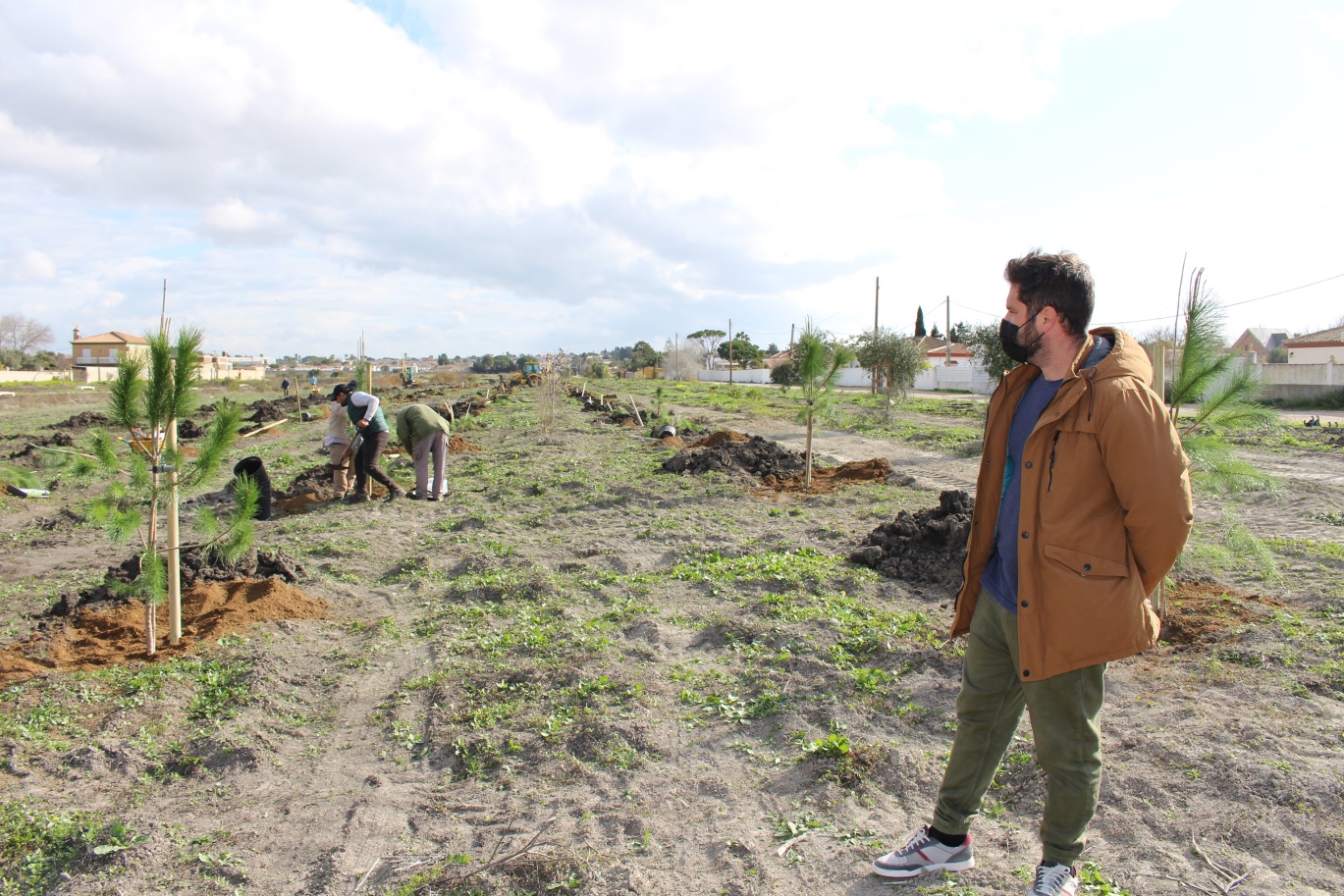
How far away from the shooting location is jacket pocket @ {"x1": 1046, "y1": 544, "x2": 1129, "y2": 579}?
2.11 meters

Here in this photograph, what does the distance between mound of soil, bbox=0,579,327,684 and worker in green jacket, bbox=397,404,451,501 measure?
402cm

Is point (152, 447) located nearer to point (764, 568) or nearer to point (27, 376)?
point (764, 568)

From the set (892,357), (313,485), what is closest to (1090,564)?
(313,485)

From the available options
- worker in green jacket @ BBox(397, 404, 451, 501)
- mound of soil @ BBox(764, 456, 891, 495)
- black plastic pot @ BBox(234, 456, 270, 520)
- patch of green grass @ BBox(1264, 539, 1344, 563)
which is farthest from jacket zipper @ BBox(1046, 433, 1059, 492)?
worker in green jacket @ BBox(397, 404, 451, 501)

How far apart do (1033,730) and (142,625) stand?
5.04 meters

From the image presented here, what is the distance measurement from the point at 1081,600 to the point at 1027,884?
109 cm

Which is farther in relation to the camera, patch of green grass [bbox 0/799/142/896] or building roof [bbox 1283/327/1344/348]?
building roof [bbox 1283/327/1344/348]

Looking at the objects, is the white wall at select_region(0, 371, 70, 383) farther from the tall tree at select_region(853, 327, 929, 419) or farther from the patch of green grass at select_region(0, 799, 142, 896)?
the patch of green grass at select_region(0, 799, 142, 896)

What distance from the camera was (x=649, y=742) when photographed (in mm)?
3541

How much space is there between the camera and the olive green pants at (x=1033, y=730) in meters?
2.18

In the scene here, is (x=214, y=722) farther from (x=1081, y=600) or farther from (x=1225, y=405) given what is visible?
(x=1225, y=405)

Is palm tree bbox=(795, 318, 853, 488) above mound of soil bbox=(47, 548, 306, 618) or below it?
above

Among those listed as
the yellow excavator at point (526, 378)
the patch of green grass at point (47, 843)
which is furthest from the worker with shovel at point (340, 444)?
the yellow excavator at point (526, 378)

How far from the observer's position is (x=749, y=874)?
263 cm
